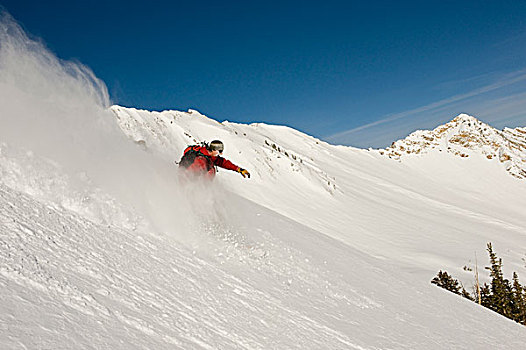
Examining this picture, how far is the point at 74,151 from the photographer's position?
5016 mm

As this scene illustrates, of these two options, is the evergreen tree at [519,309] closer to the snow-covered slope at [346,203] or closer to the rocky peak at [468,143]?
the snow-covered slope at [346,203]

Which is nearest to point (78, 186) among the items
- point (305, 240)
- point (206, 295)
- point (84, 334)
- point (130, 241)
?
point (130, 241)

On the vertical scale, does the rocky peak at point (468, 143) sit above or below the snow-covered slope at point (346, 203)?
above

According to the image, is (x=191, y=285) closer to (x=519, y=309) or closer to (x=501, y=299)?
(x=501, y=299)

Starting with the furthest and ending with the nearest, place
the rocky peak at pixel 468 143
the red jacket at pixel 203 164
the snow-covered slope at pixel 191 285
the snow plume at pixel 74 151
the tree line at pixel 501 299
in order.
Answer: the rocky peak at pixel 468 143, the tree line at pixel 501 299, the red jacket at pixel 203 164, the snow plume at pixel 74 151, the snow-covered slope at pixel 191 285

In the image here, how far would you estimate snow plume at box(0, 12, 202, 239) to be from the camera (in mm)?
4164

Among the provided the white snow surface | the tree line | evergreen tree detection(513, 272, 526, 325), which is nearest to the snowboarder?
the white snow surface

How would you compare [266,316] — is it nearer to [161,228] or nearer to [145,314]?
[145,314]

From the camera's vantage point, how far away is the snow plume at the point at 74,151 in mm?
4164

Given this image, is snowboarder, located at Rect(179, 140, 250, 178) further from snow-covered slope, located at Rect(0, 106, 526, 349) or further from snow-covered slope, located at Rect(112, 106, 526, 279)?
snow-covered slope, located at Rect(112, 106, 526, 279)

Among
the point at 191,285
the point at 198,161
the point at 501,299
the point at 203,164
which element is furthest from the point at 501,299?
the point at 191,285

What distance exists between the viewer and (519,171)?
85938mm

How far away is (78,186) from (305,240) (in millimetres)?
5523

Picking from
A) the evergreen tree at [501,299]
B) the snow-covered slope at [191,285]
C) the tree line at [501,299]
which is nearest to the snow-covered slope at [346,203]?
the tree line at [501,299]
